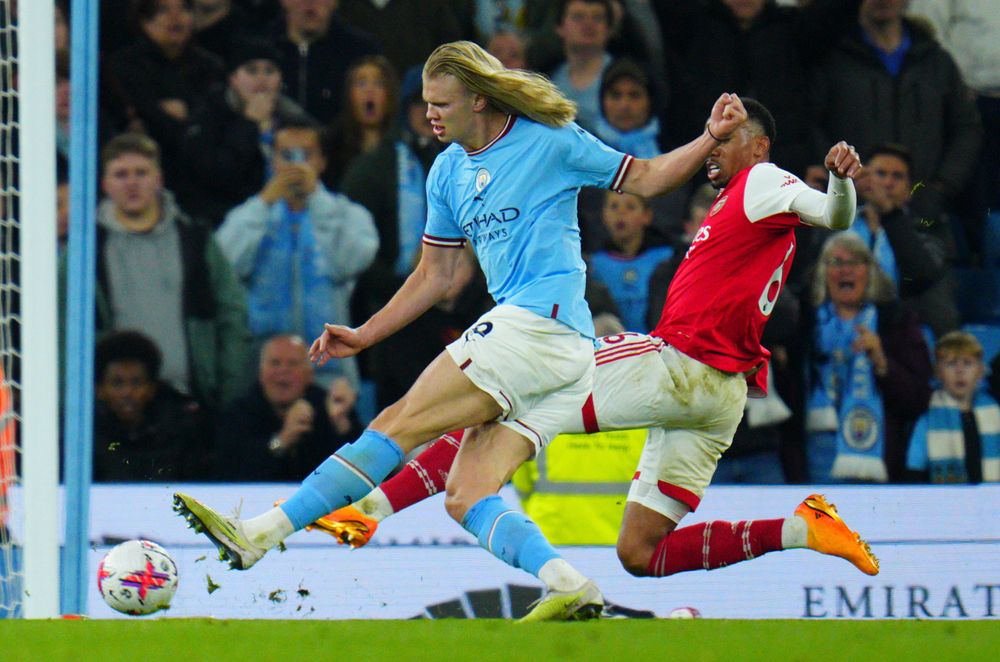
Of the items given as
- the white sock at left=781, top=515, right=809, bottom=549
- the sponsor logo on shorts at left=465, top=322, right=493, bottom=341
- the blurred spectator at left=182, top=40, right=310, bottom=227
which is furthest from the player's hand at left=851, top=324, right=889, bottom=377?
the sponsor logo on shorts at left=465, top=322, right=493, bottom=341

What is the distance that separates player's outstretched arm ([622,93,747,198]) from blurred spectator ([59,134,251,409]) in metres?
3.95

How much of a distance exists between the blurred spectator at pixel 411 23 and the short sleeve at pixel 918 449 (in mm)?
3185

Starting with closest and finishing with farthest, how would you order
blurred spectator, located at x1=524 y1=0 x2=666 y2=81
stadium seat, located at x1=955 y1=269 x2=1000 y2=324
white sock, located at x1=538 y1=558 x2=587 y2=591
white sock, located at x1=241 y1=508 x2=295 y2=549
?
white sock, located at x1=538 y1=558 x2=587 y2=591, white sock, located at x1=241 y1=508 x2=295 y2=549, stadium seat, located at x1=955 y1=269 x2=1000 y2=324, blurred spectator, located at x1=524 y1=0 x2=666 y2=81

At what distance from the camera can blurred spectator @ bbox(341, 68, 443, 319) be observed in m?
8.30

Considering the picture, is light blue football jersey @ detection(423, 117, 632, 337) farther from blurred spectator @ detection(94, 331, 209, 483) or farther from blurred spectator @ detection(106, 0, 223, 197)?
blurred spectator @ detection(106, 0, 223, 197)

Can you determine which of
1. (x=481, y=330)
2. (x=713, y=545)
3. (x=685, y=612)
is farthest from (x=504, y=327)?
(x=685, y=612)

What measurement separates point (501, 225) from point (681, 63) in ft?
13.2

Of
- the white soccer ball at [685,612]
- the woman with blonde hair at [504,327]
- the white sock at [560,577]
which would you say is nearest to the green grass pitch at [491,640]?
the white sock at [560,577]

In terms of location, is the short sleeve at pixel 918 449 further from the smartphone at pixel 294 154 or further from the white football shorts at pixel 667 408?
the smartphone at pixel 294 154

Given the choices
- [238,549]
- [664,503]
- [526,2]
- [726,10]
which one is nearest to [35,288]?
[238,549]

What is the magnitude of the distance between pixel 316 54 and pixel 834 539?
440cm

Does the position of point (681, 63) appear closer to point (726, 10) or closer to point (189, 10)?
point (726, 10)

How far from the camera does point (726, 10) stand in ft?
27.7

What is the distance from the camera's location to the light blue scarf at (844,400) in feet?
26.2
